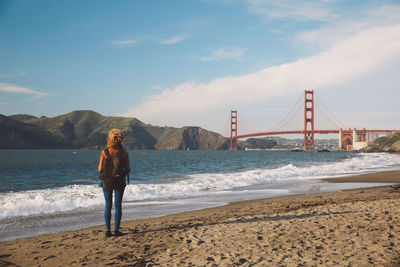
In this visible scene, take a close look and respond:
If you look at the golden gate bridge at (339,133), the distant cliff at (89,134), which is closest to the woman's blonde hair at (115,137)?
the golden gate bridge at (339,133)

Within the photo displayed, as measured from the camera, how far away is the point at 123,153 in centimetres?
449

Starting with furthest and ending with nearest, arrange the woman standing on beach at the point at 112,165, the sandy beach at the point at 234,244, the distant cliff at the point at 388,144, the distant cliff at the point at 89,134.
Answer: the distant cliff at the point at 89,134
the distant cliff at the point at 388,144
the woman standing on beach at the point at 112,165
the sandy beach at the point at 234,244

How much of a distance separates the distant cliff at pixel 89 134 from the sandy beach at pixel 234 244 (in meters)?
126

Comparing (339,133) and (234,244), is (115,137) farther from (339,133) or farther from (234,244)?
(339,133)

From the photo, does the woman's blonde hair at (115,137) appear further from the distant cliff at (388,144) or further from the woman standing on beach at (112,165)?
the distant cliff at (388,144)

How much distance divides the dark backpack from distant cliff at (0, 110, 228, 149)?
414ft

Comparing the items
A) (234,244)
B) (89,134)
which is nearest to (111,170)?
(234,244)

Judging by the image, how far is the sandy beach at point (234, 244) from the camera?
10.9 ft

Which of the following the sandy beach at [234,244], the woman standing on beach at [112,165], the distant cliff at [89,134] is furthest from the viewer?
the distant cliff at [89,134]

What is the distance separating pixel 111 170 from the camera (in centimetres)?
439

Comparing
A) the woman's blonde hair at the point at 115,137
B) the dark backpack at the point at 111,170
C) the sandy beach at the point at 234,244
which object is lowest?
the sandy beach at the point at 234,244

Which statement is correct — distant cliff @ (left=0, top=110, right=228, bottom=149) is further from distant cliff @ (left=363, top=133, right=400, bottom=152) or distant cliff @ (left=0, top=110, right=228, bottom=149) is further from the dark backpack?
the dark backpack

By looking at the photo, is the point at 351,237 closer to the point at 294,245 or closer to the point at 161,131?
the point at 294,245

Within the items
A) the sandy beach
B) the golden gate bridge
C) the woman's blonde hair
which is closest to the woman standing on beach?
the woman's blonde hair
